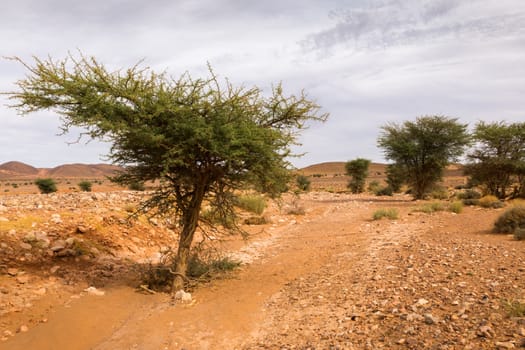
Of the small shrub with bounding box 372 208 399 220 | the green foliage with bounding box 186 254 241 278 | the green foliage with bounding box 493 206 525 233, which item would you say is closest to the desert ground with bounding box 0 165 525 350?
the green foliage with bounding box 186 254 241 278

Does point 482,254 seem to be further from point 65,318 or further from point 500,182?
point 500,182

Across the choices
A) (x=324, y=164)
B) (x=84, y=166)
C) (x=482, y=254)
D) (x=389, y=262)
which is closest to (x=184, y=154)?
(x=389, y=262)

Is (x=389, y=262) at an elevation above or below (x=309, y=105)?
below

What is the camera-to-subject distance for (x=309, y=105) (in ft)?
23.7

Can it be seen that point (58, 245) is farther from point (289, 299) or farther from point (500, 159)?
point (500, 159)

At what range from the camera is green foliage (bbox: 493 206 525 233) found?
10.3 meters

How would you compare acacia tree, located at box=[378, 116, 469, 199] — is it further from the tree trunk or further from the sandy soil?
the tree trunk

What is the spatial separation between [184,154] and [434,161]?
23364mm

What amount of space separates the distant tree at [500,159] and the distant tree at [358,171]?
16.7m

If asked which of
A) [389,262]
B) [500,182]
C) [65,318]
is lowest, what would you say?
[65,318]

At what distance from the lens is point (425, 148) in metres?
26.9

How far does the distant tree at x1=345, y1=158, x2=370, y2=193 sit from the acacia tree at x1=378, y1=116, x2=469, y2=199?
13.6m

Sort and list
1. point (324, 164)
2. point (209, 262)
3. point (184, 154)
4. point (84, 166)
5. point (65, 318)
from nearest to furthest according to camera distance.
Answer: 1. point (65, 318)
2. point (184, 154)
3. point (209, 262)
4. point (324, 164)
5. point (84, 166)

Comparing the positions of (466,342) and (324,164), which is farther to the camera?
(324,164)
